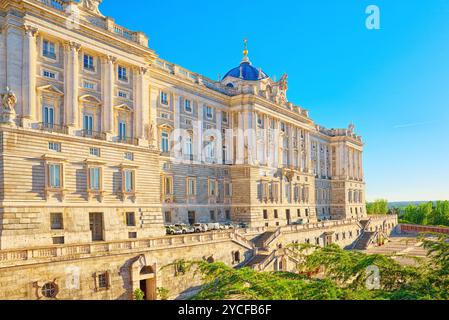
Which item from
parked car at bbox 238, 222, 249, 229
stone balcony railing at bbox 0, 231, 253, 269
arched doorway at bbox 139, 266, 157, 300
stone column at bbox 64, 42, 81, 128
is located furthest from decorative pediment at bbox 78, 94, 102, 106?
parked car at bbox 238, 222, 249, 229

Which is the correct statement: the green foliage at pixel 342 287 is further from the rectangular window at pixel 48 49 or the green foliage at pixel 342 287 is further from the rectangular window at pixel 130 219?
the rectangular window at pixel 48 49

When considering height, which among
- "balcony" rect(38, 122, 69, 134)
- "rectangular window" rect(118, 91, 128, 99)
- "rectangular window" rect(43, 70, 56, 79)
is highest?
"rectangular window" rect(43, 70, 56, 79)

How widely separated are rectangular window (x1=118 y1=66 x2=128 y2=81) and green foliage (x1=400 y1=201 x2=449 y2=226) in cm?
9750

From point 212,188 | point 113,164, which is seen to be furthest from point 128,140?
point 212,188

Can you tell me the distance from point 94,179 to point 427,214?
106m

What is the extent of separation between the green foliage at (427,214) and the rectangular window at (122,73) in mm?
97497

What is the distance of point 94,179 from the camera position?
3234 centimetres

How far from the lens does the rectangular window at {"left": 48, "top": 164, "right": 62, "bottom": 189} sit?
29.2m

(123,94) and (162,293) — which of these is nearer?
(162,293)

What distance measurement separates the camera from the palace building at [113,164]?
86.4 ft

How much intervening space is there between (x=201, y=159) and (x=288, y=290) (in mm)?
37226

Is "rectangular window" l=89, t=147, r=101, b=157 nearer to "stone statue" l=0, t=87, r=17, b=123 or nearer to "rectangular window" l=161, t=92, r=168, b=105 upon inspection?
"stone statue" l=0, t=87, r=17, b=123

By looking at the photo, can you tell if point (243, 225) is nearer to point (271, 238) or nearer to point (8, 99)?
point (271, 238)

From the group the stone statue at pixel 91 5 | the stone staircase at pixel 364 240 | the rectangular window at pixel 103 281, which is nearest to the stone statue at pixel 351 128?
the stone staircase at pixel 364 240
